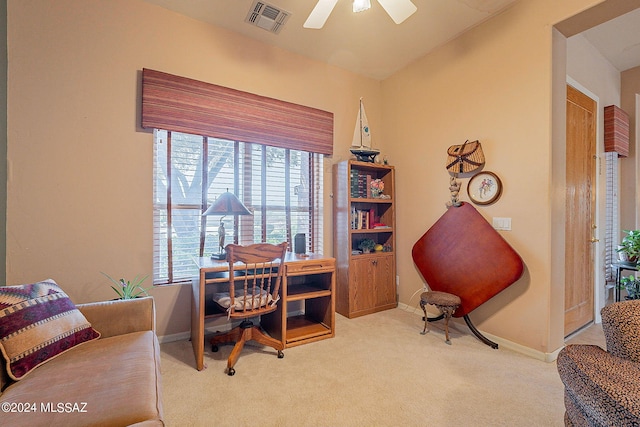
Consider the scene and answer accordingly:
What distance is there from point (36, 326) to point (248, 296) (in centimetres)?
117

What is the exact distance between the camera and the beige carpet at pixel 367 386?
1.56 meters

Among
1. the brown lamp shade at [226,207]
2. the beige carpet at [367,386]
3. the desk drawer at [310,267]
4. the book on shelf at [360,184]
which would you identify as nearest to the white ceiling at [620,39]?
the book on shelf at [360,184]

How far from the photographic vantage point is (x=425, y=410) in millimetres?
1618

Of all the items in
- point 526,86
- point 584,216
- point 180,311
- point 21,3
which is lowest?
point 180,311

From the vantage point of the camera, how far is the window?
2533 millimetres

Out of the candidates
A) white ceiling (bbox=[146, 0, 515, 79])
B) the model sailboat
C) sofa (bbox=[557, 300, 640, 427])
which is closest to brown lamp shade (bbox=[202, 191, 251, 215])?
the model sailboat

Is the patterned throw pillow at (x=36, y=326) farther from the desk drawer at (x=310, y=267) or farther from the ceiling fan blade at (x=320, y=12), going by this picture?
the ceiling fan blade at (x=320, y=12)

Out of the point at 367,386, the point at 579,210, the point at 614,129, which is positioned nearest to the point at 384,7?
the point at 367,386

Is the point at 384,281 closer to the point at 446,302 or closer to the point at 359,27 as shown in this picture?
the point at 446,302

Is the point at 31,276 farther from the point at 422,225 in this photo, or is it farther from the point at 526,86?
the point at 526,86

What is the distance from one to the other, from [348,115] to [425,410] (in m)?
3.13

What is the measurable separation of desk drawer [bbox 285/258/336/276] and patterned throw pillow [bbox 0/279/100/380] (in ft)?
4.51

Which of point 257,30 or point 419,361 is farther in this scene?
point 257,30

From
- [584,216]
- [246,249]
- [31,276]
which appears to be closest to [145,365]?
[246,249]
